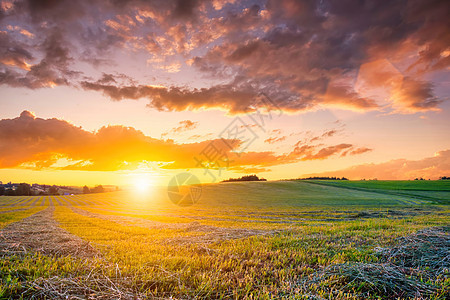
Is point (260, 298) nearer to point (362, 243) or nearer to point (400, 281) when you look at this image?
point (400, 281)

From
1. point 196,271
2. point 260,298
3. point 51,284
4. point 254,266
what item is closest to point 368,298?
point 260,298

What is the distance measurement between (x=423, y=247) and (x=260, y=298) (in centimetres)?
520

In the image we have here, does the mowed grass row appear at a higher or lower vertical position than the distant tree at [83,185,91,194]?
higher

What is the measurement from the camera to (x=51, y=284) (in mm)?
3607

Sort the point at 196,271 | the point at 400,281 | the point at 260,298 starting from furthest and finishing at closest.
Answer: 1. the point at 196,271
2. the point at 400,281
3. the point at 260,298

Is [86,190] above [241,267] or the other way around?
the other way around

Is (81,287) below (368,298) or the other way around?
the other way around

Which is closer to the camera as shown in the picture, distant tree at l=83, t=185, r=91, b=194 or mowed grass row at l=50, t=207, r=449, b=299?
mowed grass row at l=50, t=207, r=449, b=299

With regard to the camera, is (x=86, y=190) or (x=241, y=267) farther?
(x=86, y=190)

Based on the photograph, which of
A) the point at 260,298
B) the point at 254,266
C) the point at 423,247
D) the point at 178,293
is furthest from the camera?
the point at 423,247

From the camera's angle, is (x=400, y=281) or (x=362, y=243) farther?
(x=362, y=243)

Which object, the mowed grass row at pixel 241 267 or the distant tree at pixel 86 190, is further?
the distant tree at pixel 86 190


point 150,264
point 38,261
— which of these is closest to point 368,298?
point 150,264

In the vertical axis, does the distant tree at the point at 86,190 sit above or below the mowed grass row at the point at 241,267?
below
